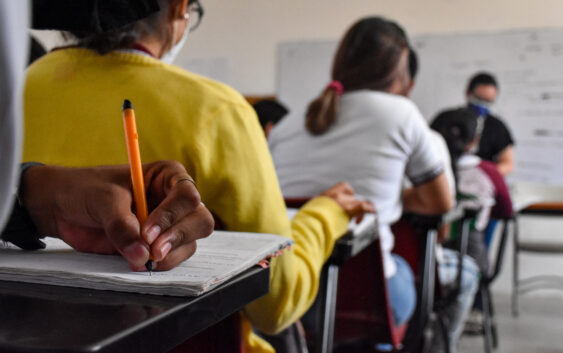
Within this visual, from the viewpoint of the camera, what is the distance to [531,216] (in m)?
4.14

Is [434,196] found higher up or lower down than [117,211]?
lower down

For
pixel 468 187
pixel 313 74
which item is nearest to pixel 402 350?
pixel 468 187

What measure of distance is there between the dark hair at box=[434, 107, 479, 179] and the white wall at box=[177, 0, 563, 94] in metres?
1.98

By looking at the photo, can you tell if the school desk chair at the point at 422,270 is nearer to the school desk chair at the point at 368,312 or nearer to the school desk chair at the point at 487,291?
the school desk chair at the point at 368,312

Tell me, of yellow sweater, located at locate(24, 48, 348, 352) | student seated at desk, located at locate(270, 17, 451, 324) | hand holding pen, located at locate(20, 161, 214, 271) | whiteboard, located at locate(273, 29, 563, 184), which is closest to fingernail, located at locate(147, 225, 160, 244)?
hand holding pen, located at locate(20, 161, 214, 271)

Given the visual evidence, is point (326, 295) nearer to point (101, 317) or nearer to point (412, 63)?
Result: point (101, 317)

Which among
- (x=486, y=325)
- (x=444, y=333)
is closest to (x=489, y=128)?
(x=486, y=325)

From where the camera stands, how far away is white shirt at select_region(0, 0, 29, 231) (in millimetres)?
240

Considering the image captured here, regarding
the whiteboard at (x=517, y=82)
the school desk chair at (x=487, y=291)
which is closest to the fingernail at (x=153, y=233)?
the school desk chair at (x=487, y=291)

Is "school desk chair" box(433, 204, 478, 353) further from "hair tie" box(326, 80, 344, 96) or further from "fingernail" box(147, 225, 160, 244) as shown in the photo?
"fingernail" box(147, 225, 160, 244)

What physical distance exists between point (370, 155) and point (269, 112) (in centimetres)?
134

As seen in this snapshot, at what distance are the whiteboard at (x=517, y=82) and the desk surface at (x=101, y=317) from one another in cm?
440

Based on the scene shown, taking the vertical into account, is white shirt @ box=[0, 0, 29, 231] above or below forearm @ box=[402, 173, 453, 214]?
above

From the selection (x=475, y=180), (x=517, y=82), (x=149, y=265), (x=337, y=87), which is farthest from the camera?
(x=517, y=82)
